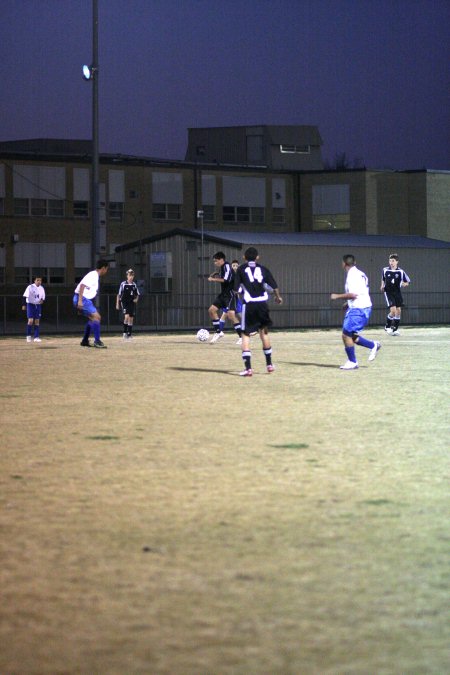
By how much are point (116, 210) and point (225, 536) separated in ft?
217

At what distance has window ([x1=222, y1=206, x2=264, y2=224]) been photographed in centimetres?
7569

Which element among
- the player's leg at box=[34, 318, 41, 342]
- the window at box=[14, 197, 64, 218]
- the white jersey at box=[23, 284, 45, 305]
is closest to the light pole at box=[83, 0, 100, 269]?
the white jersey at box=[23, 284, 45, 305]

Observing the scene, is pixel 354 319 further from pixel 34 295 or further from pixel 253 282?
pixel 34 295

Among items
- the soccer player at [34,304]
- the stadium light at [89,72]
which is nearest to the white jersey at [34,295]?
the soccer player at [34,304]

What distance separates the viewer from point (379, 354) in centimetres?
2630

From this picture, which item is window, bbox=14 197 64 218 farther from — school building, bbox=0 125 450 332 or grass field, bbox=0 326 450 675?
grass field, bbox=0 326 450 675

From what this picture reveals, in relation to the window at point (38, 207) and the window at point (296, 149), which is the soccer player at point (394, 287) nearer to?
the window at point (38, 207)

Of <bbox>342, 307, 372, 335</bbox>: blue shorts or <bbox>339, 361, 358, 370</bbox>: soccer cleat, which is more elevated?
<bbox>342, 307, 372, 335</bbox>: blue shorts

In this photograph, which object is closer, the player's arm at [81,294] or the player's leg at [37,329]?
the player's arm at [81,294]

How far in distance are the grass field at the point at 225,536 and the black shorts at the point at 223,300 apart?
17.1 m

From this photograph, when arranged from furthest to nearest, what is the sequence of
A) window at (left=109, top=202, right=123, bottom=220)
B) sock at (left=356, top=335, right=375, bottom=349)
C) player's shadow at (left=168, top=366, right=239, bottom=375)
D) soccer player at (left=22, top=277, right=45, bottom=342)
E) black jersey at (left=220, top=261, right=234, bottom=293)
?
window at (left=109, top=202, right=123, bottom=220) < soccer player at (left=22, top=277, right=45, bottom=342) < black jersey at (left=220, top=261, right=234, bottom=293) < sock at (left=356, top=335, right=375, bottom=349) < player's shadow at (left=168, top=366, right=239, bottom=375)

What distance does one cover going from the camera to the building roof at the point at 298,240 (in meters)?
54.9

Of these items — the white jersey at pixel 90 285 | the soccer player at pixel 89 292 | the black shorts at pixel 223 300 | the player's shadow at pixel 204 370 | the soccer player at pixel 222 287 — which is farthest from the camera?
the black shorts at pixel 223 300

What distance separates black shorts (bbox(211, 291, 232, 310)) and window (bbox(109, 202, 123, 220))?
3962 cm
